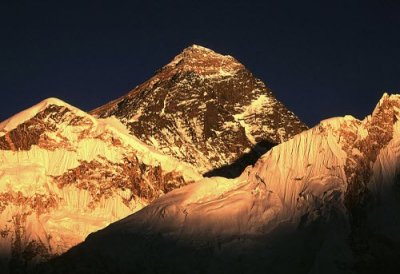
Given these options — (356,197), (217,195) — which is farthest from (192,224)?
(356,197)

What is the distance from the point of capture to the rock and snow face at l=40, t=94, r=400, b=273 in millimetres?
173750

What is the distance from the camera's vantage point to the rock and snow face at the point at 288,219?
174 metres

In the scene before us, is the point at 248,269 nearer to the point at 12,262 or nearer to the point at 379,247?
the point at 379,247

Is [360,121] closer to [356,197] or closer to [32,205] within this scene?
[356,197]

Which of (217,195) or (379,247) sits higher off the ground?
(217,195)

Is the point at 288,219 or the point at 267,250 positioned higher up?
the point at 288,219

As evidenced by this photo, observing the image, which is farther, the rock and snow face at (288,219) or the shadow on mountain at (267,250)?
the rock and snow face at (288,219)

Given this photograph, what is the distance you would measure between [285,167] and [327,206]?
38.0 feet

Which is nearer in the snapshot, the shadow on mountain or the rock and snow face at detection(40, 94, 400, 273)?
the shadow on mountain

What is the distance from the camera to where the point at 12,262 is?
18588 centimetres

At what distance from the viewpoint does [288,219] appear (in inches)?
7087

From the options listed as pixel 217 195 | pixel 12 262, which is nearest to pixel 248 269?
pixel 217 195

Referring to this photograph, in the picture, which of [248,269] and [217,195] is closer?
[248,269]

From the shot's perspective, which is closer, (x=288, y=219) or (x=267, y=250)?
(x=267, y=250)
